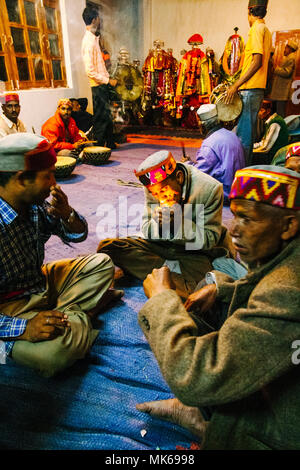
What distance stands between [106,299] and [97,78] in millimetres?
6036

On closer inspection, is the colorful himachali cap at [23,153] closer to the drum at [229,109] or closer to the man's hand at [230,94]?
the drum at [229,109]

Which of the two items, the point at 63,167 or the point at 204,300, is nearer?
the point at 204,300

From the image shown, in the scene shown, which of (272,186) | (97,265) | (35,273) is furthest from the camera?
(97,265)

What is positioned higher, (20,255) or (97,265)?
(20,255)

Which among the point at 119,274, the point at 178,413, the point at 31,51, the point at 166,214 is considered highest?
the point at 31,51

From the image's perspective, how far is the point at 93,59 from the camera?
21.8ft

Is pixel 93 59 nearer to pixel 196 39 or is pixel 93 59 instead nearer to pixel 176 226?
pixel 196 39

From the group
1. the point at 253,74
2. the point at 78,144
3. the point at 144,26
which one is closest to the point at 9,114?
the point at 78,144

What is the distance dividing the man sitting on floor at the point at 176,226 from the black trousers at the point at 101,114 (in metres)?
5.30

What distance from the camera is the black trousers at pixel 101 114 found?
702 cm

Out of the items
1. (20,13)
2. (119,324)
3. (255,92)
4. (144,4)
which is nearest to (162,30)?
(144,4)

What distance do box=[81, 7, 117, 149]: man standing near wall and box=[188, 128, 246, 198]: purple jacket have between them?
4080mm

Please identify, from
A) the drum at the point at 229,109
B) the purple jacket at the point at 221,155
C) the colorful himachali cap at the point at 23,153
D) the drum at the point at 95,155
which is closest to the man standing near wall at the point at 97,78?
the drum at the point at 95,155

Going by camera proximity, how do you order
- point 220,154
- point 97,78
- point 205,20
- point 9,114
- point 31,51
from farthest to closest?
point 205,20 → point 97,78 → point 31,51 → point 9,114 → point 220,154
